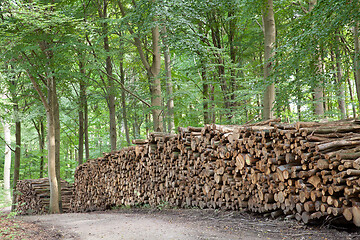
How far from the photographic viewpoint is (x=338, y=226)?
156 inches

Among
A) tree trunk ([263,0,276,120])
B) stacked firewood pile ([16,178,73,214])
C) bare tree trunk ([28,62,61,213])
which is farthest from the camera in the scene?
stacked firewood pile ([16,178,73,214])

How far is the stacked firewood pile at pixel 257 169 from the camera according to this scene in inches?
154

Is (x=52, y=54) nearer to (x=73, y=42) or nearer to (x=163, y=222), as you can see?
(x=73, y=42)

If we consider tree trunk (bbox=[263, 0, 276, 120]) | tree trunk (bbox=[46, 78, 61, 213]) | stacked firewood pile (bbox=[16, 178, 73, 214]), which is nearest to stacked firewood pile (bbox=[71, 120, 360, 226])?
tree trunk (bbox=[263, 0, 276, 120])

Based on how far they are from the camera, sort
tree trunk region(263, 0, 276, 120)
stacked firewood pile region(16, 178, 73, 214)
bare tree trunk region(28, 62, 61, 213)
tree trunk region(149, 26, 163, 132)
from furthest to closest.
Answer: stacked firewood pile region(16, 178, 73, 214) < bare tree trunk region(28, 62, 61, 213) < tree trunk region(149, 26, 163, 132) < tree trunk region(263, 0, 276, 120)

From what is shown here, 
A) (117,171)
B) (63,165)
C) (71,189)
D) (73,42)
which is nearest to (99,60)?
(73,42)

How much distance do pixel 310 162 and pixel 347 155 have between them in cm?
57

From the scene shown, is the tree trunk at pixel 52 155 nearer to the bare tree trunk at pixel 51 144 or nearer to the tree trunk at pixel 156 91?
the bare tree trunk at pixel 51 144

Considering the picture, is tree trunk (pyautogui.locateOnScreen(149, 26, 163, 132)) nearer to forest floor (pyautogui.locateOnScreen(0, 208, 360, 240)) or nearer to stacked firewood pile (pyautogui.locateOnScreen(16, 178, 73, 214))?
forest floor (pyautogui.locateOnScreen(0, 208, 360, 240))

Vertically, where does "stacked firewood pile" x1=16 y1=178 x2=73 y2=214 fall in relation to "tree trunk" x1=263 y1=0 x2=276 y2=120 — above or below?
below

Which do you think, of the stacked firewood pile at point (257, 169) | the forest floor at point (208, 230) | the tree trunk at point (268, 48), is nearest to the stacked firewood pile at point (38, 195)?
the stacked firewood pile at point (257, 169)

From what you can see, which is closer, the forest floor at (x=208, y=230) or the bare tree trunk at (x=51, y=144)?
the forest floor at (x=208, y=230)

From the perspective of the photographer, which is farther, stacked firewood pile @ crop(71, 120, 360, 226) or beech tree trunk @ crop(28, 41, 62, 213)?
beech tree trunk @ crop(28, 41, 62, 213)

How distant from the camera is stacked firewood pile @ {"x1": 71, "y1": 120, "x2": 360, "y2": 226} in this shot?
3.91m
